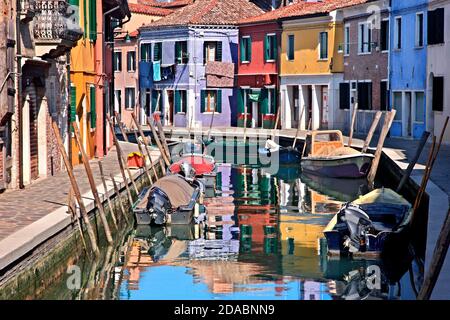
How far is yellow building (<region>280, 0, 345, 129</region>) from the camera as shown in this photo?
53812 mm

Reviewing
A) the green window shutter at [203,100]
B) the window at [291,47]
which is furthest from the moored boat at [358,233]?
the green window shutter at [203,100]

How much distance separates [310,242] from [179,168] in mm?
10071

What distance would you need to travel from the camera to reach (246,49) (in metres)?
62.6

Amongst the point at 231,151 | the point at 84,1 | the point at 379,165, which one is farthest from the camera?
the point at 231,151

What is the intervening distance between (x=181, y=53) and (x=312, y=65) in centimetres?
1057

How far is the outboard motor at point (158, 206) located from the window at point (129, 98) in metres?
44.8

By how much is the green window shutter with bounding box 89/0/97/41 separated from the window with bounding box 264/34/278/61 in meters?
23.8

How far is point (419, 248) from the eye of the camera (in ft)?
71.4

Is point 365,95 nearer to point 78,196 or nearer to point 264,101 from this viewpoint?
point 264,101

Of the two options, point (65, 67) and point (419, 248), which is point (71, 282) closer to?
point (419, 248)

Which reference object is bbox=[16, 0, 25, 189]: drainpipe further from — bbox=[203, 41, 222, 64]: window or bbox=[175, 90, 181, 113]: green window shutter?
bbox=[175, 90, 181, 113]: green window shutter

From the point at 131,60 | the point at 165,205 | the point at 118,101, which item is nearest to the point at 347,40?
the point at 131,60

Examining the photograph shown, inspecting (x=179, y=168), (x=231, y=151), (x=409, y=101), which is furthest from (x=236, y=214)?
(x=231, y=151)

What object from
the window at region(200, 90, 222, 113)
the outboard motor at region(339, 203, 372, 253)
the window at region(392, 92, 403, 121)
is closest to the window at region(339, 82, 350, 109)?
the window at region(392, 92, 403, 121)
